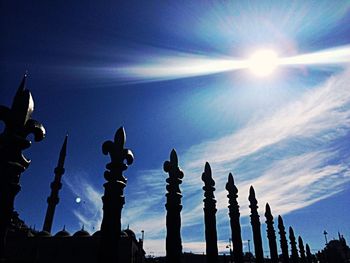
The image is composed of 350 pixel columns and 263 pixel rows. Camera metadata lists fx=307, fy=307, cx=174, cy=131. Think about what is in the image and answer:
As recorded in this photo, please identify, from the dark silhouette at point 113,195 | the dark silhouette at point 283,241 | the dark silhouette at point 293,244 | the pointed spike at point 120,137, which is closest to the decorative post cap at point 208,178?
the dark silhouette at point 113,195

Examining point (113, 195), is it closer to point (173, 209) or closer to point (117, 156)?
point (117, 156)

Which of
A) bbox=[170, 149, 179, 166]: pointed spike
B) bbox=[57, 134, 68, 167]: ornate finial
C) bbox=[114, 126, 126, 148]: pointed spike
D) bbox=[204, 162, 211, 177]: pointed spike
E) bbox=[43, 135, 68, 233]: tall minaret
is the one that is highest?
bbox=[57, 134, 68, 167]: ornate finial

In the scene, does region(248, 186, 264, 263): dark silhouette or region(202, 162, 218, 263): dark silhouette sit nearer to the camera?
region(202, 162, 218, 263): dark silhouette

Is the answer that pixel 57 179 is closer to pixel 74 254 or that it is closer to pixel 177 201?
pixel 74 254

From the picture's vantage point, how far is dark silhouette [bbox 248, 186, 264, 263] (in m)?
17.1

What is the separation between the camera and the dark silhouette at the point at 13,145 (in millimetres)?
5211

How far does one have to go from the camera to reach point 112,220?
24.8 ft

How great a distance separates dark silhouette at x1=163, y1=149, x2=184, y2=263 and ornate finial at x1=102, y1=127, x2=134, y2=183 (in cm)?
229

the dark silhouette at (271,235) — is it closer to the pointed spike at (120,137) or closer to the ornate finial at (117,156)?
the ornate finial at (117,156)

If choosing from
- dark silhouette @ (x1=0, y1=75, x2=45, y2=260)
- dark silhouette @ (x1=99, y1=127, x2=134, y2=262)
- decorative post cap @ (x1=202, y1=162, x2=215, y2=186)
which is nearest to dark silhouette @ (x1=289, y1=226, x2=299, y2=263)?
decorative post cap @ (x1=202, y1=162, x2=215, y2=186)

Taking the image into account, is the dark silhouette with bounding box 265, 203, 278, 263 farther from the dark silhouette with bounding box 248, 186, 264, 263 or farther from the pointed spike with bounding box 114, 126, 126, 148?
the pointed spike with bounding box 114, 126, 126, 148

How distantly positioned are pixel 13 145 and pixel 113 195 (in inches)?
116

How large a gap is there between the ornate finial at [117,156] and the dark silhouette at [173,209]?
7.50ft

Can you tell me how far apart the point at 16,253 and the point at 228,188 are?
44156 mm
